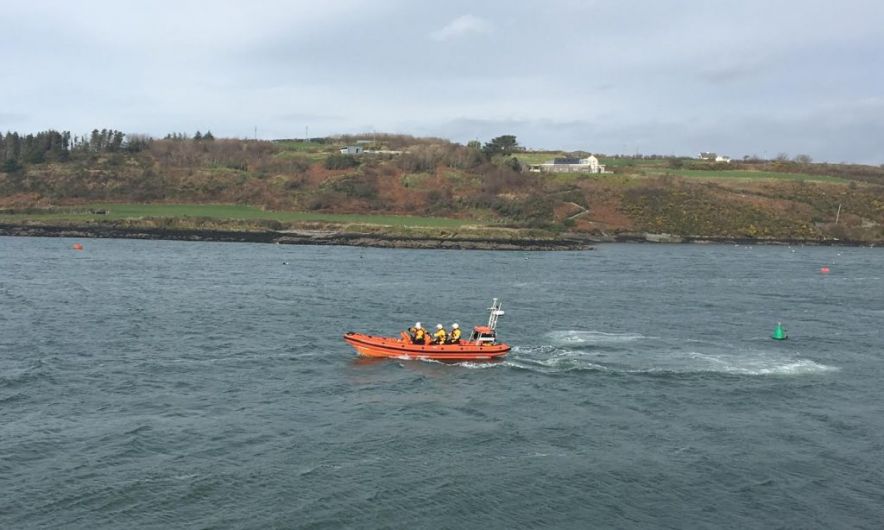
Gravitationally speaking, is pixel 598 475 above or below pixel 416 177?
below

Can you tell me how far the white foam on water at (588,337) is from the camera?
165ft

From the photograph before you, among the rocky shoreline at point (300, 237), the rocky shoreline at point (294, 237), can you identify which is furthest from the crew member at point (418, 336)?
the rocky shoreline at point (294, 237)

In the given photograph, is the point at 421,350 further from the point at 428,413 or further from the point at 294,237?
the point at 294,237

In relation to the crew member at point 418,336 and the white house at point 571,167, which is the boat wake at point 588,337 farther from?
the white house at point 571,167

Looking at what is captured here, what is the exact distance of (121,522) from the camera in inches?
950

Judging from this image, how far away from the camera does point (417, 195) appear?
151 meters

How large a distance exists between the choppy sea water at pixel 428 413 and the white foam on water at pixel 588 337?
28cm

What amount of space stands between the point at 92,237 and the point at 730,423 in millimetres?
103728

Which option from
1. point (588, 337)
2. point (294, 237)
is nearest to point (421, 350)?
point (588, 337)

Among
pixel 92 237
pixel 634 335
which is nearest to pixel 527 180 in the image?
pixel 92 237

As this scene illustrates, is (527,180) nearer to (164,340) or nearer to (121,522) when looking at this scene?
(164,340)

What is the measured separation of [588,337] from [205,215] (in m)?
92.8

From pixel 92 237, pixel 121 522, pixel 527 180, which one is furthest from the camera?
pixel 527 180

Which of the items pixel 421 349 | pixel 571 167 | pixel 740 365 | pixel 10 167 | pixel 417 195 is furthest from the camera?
pixel 571 167
